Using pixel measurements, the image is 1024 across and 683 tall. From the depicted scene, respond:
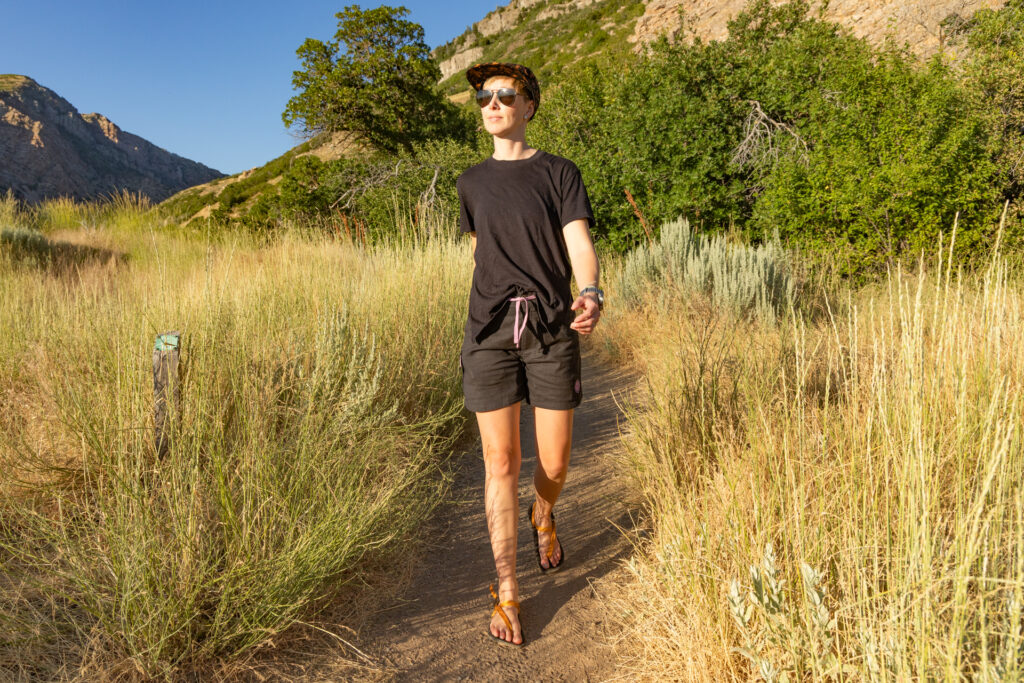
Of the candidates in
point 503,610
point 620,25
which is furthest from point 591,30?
point 503,610

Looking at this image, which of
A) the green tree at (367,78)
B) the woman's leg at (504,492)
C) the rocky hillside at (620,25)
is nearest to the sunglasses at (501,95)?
the woman's leg at (504,492)

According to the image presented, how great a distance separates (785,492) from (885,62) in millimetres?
8782

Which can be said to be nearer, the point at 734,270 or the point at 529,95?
the point at 529,95

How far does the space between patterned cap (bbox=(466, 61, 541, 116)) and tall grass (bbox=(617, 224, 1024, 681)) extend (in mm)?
1423

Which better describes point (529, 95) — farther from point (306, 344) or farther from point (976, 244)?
point (976, 244)

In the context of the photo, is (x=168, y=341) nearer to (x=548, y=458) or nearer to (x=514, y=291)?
(x=514, y=291)

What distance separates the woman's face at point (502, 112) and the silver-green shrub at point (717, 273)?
363 centimetres

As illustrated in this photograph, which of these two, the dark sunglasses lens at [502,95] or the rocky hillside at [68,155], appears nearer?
the dark sunglasses lens at [502,95]

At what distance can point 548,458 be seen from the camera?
7.72 ft

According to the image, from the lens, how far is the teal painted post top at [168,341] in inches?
110

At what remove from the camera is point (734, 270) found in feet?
19.7

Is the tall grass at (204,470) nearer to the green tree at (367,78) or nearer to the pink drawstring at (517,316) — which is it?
the pink drawstring at (517,316)

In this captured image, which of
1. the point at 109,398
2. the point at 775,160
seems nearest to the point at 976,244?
the point at 775,160

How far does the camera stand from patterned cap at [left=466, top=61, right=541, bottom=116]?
7.02 feet
